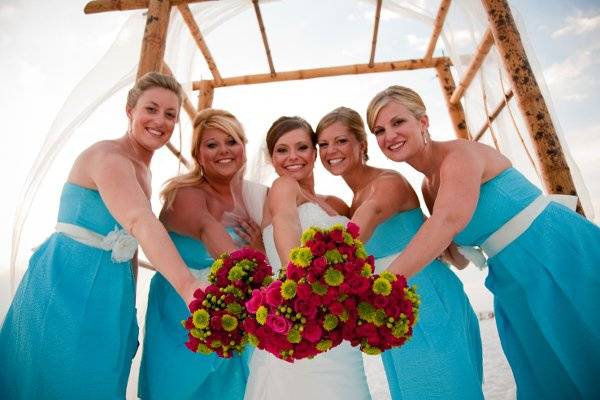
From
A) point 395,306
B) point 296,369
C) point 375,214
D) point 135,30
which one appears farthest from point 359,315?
point 135,30

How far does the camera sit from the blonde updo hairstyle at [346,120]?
2.56 metres

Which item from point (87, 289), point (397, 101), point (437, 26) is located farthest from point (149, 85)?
point (437, 26)

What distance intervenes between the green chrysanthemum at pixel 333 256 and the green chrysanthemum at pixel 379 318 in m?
0.19

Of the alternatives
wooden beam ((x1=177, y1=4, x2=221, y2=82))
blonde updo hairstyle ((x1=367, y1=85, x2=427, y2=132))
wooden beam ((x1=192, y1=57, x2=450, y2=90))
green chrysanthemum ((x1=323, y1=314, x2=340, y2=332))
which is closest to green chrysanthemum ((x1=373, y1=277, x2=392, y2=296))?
green chrysanthemum ((x1=323, y1=314, x2=340, y2=332))

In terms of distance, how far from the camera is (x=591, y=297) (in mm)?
1766

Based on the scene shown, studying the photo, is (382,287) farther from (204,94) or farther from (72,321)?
(204,94)

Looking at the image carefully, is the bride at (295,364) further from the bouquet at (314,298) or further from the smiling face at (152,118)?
the smiling face at (152,118)

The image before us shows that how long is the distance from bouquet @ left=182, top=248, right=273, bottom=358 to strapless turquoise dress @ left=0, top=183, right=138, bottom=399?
30.2 inches

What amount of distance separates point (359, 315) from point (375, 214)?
3.26 feet

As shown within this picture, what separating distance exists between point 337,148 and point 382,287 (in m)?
1.66

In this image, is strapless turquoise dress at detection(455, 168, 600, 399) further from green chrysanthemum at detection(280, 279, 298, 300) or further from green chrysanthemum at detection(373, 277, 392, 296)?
green chrysanthemum at detection(280, 279, 298, 300)

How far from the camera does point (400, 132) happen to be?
87.3 inches

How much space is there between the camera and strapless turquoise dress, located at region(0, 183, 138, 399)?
1575mm

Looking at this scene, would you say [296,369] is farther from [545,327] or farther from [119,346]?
Result: [545,327]
